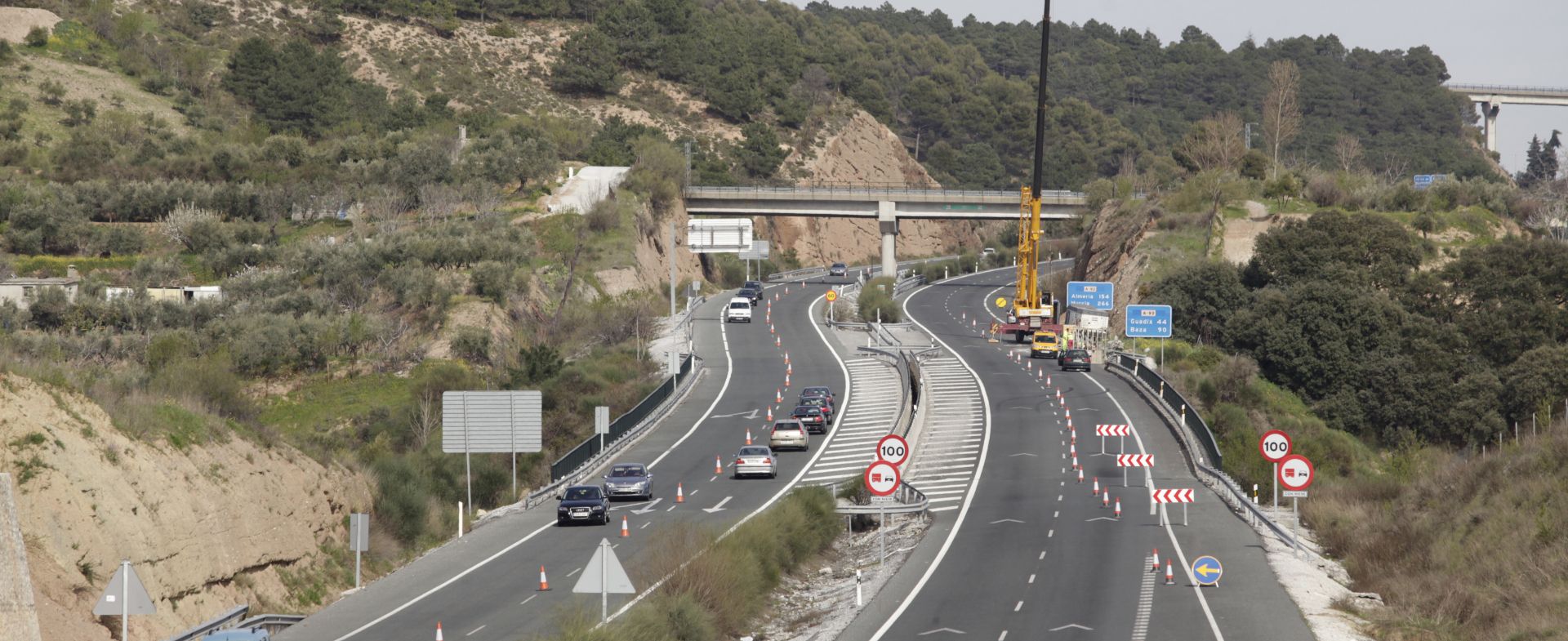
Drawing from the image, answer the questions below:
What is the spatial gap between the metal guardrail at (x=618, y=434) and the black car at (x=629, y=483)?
1.89 metres

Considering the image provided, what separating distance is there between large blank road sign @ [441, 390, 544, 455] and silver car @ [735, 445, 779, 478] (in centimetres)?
662

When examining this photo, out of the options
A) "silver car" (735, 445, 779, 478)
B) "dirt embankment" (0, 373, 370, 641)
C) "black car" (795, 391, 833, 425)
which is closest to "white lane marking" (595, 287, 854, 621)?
"silver car" (735, 445, 779, 478)

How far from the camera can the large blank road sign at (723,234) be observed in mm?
102625

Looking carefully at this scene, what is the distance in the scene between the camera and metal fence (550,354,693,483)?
159 feet

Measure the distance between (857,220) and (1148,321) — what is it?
8726 centimetres

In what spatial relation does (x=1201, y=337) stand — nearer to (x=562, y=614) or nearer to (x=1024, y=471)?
(x=1024, y=471)

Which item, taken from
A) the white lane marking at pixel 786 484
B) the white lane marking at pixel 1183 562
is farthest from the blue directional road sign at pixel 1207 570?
the white lane marking at pixel 786 484

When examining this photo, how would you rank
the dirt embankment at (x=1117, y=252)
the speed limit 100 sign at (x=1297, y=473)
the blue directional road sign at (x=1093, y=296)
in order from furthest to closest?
1. the dirt embankment at (x=1117, y=252)
2. the blue directional road sign at (x=1093, y=296)
3. the speed limit 100 sign at (x=1297, y=473)

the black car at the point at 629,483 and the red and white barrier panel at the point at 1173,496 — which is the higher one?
the red and white barrier panel at the point at 1173,496

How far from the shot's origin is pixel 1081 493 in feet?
150

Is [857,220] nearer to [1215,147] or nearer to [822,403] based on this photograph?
[1215,147]

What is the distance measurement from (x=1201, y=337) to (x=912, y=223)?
8038 cm

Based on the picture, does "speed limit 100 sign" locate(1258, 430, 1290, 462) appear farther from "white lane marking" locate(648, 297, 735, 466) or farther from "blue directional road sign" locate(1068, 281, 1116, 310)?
"blue directional road sign" locate(1068, 281, 1116, 310)

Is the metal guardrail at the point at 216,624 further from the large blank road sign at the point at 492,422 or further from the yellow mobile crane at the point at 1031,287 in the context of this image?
the yellow mobile crane at the point at 1031,287
